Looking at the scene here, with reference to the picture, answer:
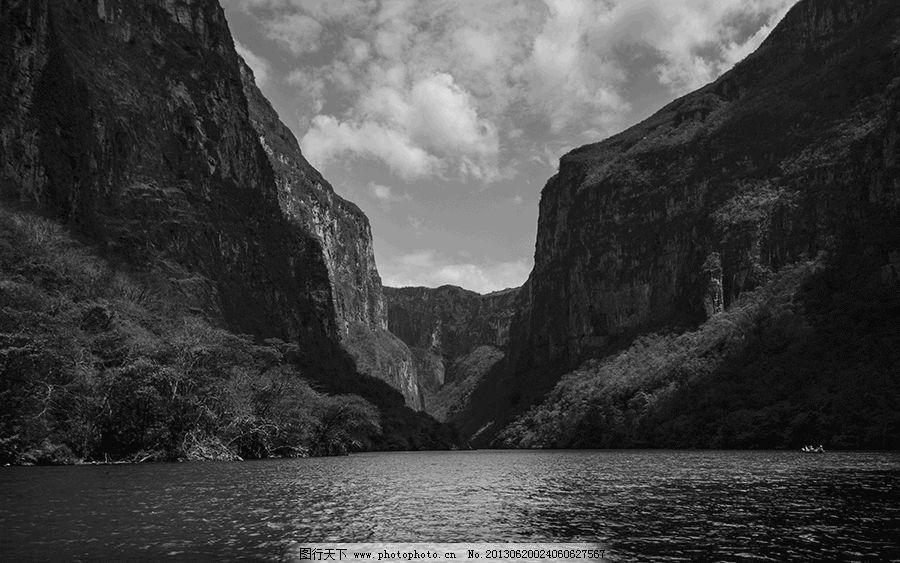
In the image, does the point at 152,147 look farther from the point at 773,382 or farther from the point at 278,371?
the point at 773,382

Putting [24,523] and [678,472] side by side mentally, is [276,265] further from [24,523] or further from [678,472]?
[24,523]

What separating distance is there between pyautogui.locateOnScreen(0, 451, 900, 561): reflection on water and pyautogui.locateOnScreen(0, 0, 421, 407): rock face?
7019 centimetres

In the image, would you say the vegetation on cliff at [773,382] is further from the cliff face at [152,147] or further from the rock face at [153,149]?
the cliff face at [152,147]

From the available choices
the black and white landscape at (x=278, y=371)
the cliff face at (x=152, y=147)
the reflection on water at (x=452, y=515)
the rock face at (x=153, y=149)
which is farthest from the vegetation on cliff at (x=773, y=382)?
the cliff face at (x=152, y=147)

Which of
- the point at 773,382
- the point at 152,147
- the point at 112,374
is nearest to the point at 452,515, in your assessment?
the point at 112,374

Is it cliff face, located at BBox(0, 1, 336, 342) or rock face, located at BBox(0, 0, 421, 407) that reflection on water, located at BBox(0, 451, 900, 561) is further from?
cliff face, located at BBox(0, 1, 336, 342)

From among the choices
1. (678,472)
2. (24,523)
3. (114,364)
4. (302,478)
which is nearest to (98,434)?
(114,364)

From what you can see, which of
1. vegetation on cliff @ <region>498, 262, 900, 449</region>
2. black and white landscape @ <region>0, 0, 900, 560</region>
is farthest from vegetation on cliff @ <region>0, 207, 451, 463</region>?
vegetation on cliff @ <region>498, 262, 900, 449</region>

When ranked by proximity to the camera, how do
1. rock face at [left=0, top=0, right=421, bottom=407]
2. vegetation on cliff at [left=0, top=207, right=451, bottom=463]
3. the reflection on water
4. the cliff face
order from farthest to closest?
the cliff face → rock face at [left=0, top=0, right=421, bottom=407] → vegetation on cliff at [left=0, top=207, right=451, bottom=463] → the reflection on water

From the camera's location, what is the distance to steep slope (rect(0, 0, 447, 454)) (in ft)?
320

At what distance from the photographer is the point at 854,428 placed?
9281 cm

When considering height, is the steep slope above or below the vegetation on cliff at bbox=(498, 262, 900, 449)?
above

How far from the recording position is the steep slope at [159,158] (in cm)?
9750

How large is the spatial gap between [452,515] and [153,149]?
126m
